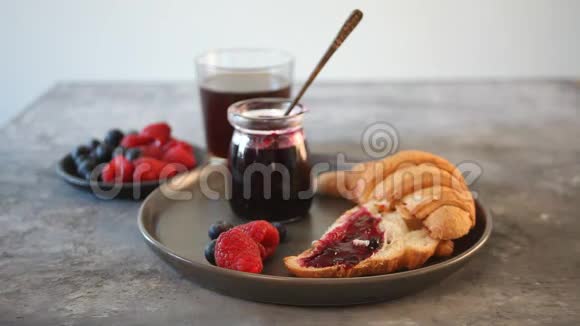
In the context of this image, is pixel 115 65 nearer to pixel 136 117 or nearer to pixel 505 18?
pixel 136 117

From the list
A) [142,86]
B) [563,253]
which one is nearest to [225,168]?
[563,253]

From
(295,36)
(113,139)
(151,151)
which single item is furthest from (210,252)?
(295,36)

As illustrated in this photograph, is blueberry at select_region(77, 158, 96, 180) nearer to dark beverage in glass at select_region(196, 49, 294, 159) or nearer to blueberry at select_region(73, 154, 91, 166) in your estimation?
blueberry at select_region(73, 154, 91, 166)

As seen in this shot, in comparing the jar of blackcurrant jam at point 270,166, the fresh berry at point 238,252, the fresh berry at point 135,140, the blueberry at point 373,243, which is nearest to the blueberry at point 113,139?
the fresh berry at point 135,140

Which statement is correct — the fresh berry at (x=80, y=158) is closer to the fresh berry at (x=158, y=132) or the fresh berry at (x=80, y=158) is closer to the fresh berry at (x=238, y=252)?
the fresh berry at (x=158, y=132)

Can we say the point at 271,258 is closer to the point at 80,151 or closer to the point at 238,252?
the point at 238,252

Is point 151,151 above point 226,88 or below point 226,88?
below

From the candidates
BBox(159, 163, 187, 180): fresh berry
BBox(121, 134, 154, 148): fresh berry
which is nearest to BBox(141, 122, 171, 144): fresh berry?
BBox(121, 134, 154, 148): fresh berry
